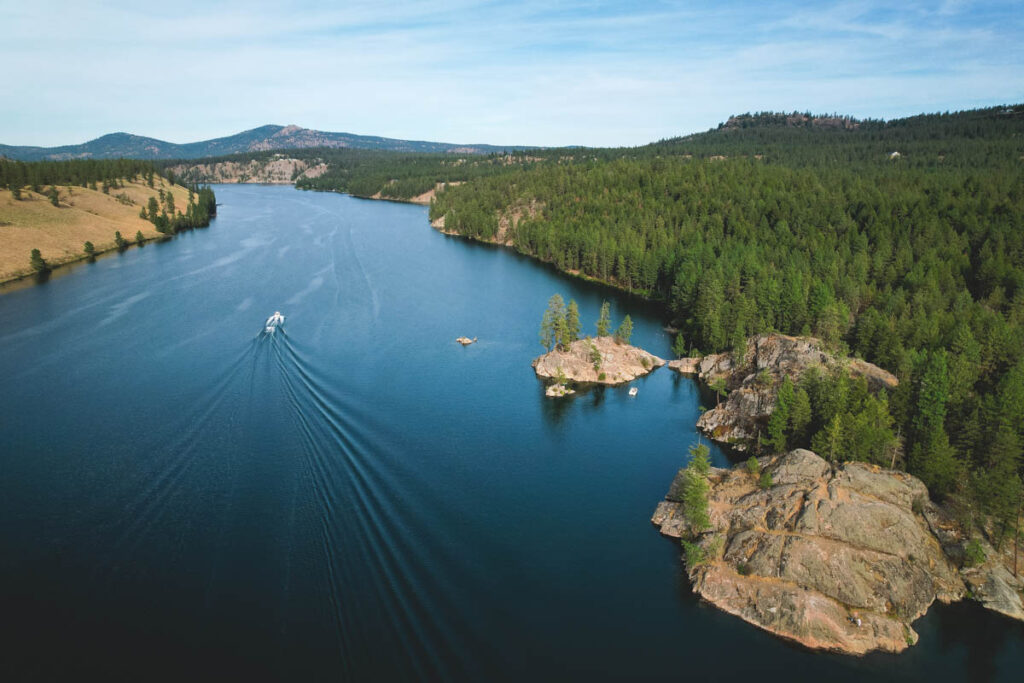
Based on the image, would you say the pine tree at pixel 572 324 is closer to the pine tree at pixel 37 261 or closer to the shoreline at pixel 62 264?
the shoreline at pixel 62 264

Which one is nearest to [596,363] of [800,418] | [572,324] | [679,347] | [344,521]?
[572,324]

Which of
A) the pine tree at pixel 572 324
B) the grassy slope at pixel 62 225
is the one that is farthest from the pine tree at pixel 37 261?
the pine tree at pixel 572 324

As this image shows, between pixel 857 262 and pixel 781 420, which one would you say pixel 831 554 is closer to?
pixel 781 420

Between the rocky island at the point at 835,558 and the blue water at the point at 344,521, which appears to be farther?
the rocky island at the point at 835,558

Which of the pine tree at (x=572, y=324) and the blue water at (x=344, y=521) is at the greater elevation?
the pine tree at (x=572, y=324)

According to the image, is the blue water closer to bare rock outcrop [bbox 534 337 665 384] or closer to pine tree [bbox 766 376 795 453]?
bare rock outcrop [bbox 534 337 665 384]

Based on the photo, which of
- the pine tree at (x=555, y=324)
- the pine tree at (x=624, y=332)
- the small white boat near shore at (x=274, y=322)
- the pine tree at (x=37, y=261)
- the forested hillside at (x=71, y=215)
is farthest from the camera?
the forested hillside at (x=71, y=215)
